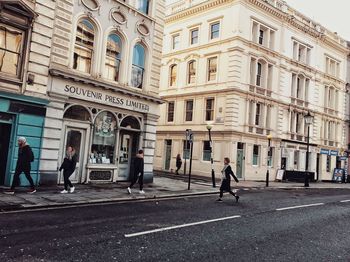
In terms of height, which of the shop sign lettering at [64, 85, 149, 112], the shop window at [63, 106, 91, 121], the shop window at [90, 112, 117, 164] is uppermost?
the shop sign lettering at [64, 85, 149, 112]

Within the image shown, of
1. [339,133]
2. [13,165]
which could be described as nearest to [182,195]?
[13,165]

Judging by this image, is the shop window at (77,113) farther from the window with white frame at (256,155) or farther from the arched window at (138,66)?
the window with white frame at (256,155)

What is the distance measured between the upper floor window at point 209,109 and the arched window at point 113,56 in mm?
13338

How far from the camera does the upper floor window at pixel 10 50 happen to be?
1253cm

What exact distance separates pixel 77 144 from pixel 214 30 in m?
19.1

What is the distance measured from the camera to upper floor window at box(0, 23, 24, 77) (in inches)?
493

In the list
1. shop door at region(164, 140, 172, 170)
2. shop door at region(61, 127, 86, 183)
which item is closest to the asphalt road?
shop door at region(61, 127, 86, 183)

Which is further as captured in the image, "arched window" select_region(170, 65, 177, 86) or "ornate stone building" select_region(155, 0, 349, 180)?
"arched window" select_region(170, 65, 177, 86)

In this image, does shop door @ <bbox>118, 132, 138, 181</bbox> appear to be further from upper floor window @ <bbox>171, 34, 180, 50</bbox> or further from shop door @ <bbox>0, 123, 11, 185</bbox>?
upper floor window @ <bbox>171, 34, 180, 50</bbox>

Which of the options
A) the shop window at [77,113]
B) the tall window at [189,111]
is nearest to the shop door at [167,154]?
the tall window at [189,111]

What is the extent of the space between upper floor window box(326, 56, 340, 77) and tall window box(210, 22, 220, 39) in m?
15.5

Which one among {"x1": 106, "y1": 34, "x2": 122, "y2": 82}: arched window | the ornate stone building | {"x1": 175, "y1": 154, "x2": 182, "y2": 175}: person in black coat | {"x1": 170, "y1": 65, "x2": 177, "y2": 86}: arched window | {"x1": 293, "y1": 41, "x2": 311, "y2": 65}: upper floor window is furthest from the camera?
{"x1": 293, "y1": 41, "x2": 311, "y2": 65}: upper floor window

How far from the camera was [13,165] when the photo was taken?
41.3 feet

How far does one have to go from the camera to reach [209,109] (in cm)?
2916
